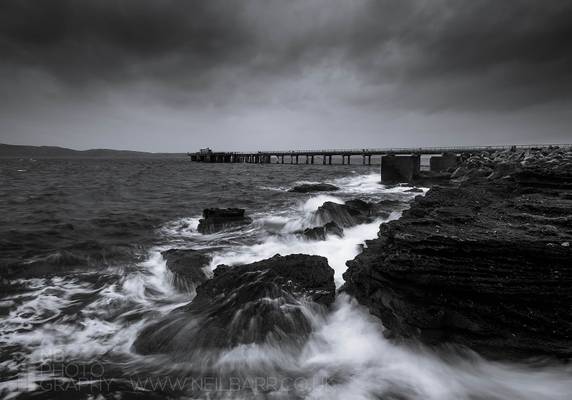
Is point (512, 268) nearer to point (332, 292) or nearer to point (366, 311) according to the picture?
point (366, 311)

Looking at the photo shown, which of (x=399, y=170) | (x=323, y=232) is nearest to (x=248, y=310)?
(x=323, y=232)

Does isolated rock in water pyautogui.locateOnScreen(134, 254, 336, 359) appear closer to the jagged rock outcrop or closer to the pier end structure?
the jagged rock outcrop

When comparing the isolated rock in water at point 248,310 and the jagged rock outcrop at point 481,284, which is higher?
the jagged rock outcrop at point 481,284

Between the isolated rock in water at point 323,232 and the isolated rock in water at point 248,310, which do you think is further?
the isolated rock in water at point 323,232

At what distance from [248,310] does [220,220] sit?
853 centimetres

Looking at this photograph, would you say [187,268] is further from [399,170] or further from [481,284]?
[399,170]

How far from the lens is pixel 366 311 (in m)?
5.69

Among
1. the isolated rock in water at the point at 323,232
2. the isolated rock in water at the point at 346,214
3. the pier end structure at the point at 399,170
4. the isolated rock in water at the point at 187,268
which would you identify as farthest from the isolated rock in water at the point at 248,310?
the pier end structure at the point at 399,170

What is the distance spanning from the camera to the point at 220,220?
44.6ft

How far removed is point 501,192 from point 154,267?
9985 millimetres

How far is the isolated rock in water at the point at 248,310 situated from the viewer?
5031 mm

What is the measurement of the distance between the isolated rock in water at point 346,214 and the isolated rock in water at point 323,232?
1309 mm

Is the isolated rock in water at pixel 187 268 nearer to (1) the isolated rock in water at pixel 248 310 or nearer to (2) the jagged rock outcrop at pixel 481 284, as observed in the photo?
(1) the isolated rock in water at pixel 248 310

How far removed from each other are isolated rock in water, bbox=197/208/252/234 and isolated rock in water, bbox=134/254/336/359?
6.45 m
